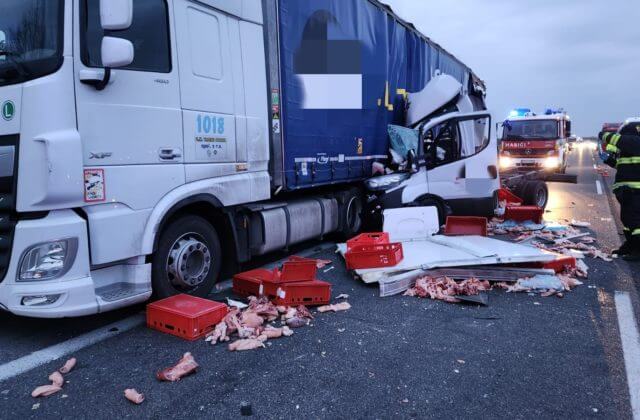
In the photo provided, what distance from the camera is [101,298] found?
3.70 metres

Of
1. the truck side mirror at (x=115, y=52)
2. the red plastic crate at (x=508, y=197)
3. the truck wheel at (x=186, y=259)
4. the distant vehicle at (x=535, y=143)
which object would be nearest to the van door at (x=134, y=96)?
the truck side mirror at (x=115, y=52)

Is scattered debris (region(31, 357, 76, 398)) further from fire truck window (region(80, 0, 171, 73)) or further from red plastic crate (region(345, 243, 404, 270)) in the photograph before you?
red plastic crate (region(345, 243, 404, 270))

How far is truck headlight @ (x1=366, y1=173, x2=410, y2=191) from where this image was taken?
25.5ft

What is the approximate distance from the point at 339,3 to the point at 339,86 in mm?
1123

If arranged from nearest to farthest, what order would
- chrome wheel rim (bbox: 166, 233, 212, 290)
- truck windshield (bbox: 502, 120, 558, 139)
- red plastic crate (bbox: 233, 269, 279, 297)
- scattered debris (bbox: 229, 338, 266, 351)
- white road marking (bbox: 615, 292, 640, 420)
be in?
white road marking (bbox: 615, 292, 640, 420)
scattered debris (bbox: 229, 338, 266, 351)
chrome wheel rim (bbox: 166, 233, 212, 290)
red plastic crate (bbox: 233, 269, 279, 297)
truck windshield (bbox: 502, 120, 558, 139)

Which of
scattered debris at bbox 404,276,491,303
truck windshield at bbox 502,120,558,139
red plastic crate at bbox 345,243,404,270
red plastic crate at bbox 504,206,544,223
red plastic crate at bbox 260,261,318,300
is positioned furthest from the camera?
truck windshield at bbox 502,120,558,139

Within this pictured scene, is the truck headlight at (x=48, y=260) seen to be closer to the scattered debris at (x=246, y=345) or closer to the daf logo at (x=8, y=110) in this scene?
the daf logo at (x=8, y=110)

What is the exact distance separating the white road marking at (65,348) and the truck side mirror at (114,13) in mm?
2352

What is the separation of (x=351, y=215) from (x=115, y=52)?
195 inches

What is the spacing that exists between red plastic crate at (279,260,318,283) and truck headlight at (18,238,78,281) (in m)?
1.80

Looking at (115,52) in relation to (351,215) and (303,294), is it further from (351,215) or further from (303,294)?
(351,215)

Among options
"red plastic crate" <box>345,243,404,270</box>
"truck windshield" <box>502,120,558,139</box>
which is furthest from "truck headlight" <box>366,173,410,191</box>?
"truck windshield" <box>502,120,558,139</box>

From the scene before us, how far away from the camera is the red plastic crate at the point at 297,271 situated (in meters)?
4.57

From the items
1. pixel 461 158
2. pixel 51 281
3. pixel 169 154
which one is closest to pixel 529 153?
pixel 461 158
